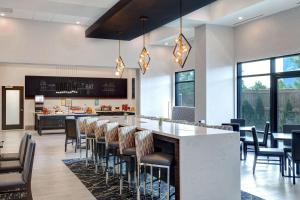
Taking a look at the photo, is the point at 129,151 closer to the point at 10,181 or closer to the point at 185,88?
the point at 10,181

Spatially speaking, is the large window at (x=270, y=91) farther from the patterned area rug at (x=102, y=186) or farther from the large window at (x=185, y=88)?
the patterned area rug at (x=102, y=186)

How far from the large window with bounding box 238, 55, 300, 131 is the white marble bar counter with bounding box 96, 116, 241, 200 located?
446cm

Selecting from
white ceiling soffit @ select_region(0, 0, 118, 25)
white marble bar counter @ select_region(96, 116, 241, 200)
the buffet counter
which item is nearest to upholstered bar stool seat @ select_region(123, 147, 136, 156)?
white marble bar counter @ select_region(96, 116, 241, 200)

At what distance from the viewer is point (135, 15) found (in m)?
7.02

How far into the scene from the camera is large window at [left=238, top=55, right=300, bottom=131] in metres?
7.53

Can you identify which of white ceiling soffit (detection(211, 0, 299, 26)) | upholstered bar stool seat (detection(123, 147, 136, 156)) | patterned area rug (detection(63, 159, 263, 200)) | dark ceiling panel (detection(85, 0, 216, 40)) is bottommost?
patterned area rug (detection(63, 159, 263, 200))

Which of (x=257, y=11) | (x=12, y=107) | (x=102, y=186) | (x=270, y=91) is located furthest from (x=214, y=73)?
(x=12, y=107)

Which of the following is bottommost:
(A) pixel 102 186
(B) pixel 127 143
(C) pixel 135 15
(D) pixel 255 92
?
(A) pixel 102 186

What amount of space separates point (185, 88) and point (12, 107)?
29.4 feet

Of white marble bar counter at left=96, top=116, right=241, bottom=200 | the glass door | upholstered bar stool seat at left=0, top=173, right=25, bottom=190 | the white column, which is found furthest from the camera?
the white column

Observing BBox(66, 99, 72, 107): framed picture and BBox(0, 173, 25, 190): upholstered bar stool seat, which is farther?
BBox(66, 99, 72, 107): framed picture

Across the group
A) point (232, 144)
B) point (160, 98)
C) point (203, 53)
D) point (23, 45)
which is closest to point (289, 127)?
point (232, 144)

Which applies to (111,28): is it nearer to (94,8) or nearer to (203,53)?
(94,8)

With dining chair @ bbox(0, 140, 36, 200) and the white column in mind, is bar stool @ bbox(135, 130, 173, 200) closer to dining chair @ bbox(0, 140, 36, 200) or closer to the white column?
dining chair @ bbox(0, 140, 36, 200)
